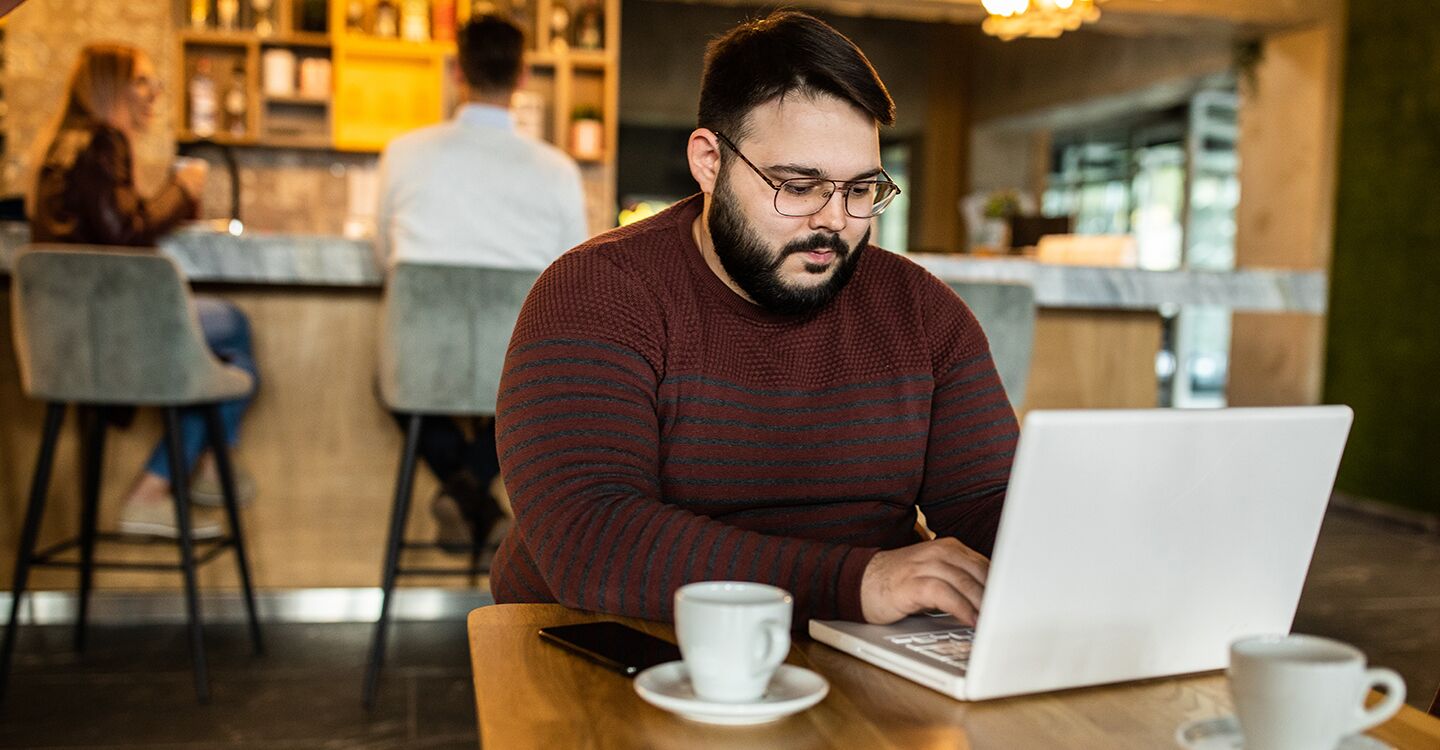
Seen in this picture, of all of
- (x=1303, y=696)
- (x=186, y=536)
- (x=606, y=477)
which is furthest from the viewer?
(x=186, y=536)

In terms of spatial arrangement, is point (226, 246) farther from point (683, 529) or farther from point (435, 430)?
point (683, 529)

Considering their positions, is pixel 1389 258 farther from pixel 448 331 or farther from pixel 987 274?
pixel 448 331

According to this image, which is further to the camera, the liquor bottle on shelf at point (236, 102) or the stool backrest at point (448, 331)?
the liquor bottle on shelf at point (236, 102)

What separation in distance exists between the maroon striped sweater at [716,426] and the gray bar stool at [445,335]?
4.17 ft

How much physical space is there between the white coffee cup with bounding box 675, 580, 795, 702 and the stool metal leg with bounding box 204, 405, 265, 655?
241cm

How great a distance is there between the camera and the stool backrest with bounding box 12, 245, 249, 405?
270cm

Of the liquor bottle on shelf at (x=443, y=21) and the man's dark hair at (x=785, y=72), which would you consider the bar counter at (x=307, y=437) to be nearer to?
the man's dark hair at (x=785, y=72)

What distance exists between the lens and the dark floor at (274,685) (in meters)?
2.61

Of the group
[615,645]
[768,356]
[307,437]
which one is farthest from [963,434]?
[307,437]

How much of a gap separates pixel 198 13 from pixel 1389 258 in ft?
16.8

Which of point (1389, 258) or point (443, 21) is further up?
point (443, 21)

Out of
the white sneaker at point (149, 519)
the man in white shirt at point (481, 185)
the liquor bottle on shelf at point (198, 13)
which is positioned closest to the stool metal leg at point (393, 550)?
the man in white shirt at point (481, 185)

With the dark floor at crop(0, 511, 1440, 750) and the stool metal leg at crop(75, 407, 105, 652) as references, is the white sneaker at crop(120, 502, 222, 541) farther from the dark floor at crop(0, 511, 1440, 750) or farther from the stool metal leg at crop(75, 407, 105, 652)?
the dark floor at crop(0, 511, 1440, 750)

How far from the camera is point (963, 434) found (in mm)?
1455
